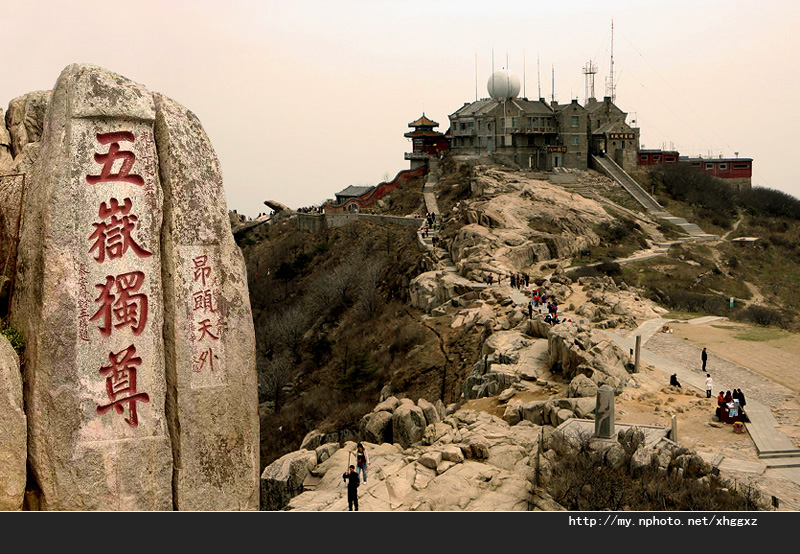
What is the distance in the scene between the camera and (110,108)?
1199 cm

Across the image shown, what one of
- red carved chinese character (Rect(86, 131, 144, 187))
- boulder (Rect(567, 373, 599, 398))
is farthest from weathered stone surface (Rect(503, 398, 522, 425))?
red carved chinese character (Rect(86, 131, 144, 187))

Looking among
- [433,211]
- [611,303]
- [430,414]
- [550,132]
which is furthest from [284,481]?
[550,132]

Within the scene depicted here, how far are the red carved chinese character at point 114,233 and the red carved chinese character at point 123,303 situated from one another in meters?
0.30

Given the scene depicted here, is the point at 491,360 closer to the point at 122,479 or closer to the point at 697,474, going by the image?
the point at 697,474

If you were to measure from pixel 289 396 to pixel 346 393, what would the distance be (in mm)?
5337

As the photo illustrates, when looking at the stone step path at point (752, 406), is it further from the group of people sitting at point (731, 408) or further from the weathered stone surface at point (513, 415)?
the weathered stone surface at point (513, 415)

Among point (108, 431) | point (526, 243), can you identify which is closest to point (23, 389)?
point (108, 431)

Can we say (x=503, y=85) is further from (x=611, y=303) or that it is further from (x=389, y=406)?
(x=389, y=406)

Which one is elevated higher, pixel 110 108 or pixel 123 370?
pixel 110 108

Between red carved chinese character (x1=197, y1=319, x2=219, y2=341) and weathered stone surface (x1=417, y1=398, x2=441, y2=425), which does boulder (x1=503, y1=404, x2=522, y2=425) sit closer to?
weathered stone surface (x1=417, y1=398, x2=441, y2=425)

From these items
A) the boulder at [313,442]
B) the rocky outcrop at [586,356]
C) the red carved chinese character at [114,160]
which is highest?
the red carved chinese character at [114,160]

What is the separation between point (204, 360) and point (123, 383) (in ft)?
3.73

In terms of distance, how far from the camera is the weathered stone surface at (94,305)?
1151cm

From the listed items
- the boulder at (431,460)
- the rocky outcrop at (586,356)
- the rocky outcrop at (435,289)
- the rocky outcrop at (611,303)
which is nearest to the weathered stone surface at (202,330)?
the boulder at (431,460)
